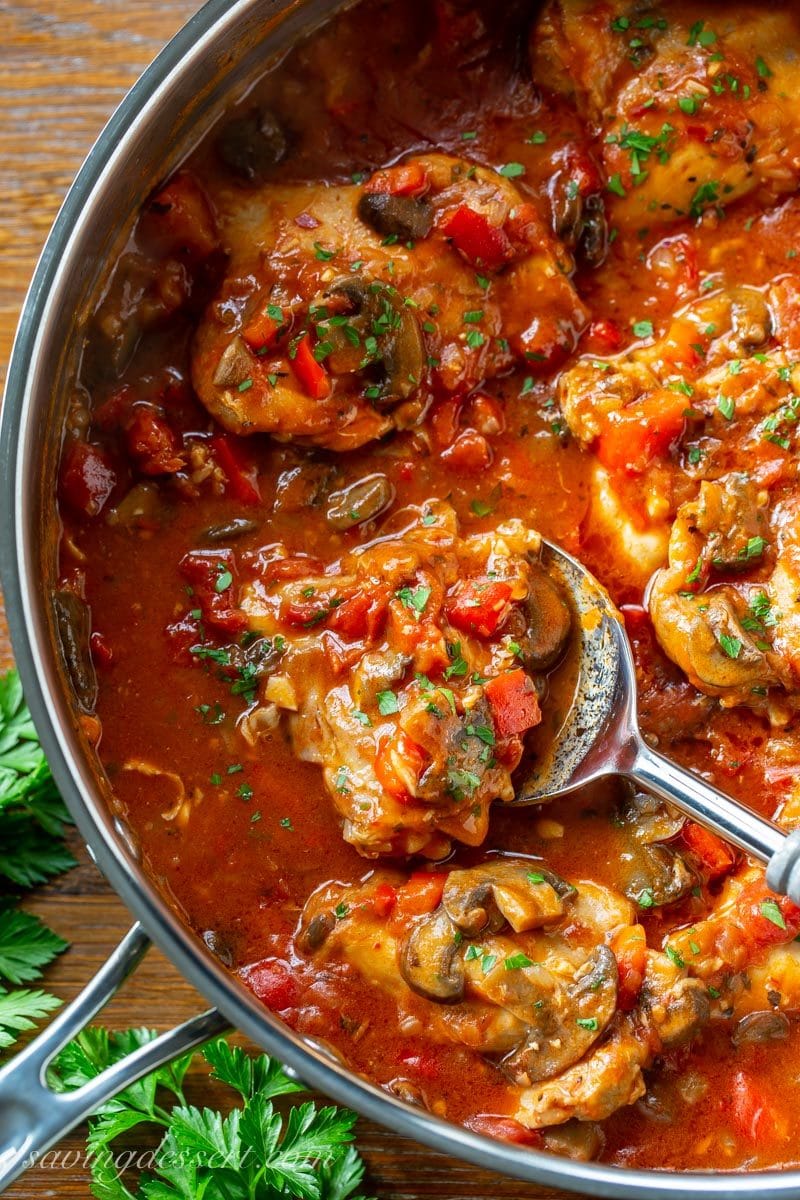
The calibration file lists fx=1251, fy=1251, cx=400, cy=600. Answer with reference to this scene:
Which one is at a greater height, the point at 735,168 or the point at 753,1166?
the point at 735,168

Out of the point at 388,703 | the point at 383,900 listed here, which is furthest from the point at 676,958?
the point at 388,703

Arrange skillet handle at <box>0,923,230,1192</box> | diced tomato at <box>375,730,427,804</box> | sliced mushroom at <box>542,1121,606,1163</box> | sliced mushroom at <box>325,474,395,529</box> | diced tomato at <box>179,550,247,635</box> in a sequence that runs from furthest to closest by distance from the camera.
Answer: sliced mushroom at <box>325,474,395,529</box> < diced tomato at <box>179,550,247,635</box> < sliced mushroom at <box>542,1121,606,1163</box> < diced tomato at <box>375,730,427,804</box> < skillet handle at <box>0,923,230,1192</box>

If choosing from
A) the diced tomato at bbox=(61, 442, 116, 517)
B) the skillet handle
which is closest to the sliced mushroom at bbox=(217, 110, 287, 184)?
the diced tomato at bbox=(61, 442, 116, 517)

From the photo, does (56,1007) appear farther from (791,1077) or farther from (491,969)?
(791,1077)

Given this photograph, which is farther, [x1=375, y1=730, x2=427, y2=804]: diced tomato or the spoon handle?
[x1=375, y1=730, x2=427, y2=804]: diced tomato

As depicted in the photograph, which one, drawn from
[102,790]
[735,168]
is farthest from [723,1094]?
[735,168]

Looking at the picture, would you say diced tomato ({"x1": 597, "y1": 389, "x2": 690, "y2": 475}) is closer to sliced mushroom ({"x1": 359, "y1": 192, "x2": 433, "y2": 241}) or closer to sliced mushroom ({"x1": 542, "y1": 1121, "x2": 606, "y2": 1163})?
sliced mushroom ({"x1": 359, "y1": 192, "x2": 433, "y2": 241})

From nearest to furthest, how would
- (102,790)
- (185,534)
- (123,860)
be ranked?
(123,860), (102,790), (185,534)
